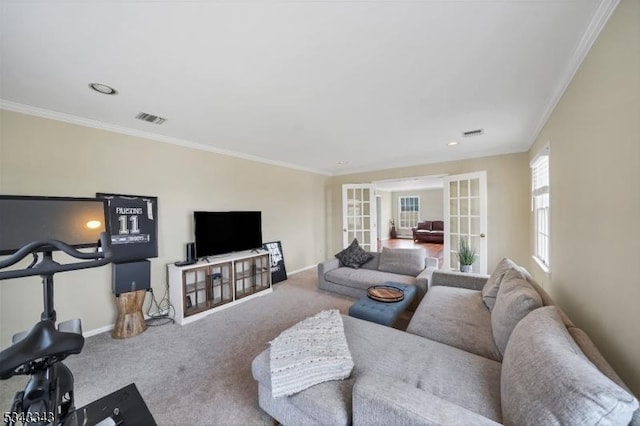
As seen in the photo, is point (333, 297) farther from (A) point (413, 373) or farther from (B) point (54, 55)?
(B) point (54, 55)

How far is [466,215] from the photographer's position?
4.33 metres

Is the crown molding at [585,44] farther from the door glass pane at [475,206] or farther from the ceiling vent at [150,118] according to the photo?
the ceiling vent at [150,118]

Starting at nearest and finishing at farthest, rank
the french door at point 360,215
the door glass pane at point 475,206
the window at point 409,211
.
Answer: the door glass pane at point 475,206, the french door at point 360,215, the window at point 409,211

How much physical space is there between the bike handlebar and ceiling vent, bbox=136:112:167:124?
216 centimetres

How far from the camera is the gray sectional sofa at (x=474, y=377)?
32.1 inches

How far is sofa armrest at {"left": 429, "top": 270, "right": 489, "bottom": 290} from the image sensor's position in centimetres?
280

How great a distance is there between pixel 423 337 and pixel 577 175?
1.61m

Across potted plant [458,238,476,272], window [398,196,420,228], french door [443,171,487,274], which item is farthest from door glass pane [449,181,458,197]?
window [398,196,420,228]

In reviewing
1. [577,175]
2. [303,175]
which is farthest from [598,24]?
[303,175]

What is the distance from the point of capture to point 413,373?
1.38 metres

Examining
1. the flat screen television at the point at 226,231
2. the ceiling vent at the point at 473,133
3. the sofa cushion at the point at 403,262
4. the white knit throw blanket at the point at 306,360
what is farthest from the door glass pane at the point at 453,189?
the white knit throw blanket at the point at 306,360

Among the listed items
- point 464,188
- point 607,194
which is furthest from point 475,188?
point 607,194

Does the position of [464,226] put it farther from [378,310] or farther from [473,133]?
[378,310]

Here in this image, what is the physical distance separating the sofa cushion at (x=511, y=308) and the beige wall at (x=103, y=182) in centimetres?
366
